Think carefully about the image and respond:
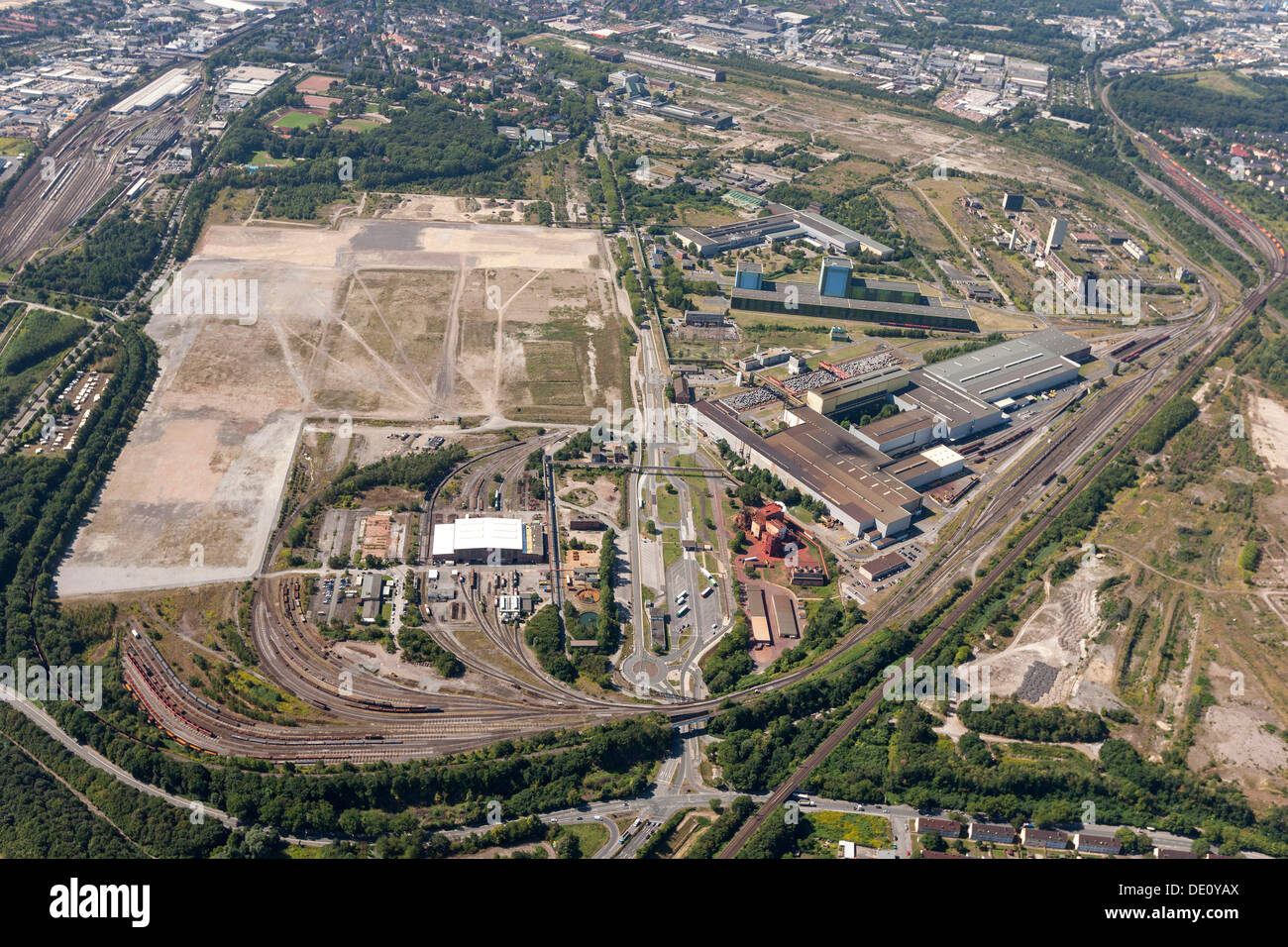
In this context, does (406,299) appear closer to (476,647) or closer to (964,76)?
(476,647)

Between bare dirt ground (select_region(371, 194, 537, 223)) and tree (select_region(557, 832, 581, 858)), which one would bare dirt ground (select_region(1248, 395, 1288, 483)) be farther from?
bare dirt ground (select_region(371, 194, 537, 223))

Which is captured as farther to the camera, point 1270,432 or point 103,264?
point 103,264

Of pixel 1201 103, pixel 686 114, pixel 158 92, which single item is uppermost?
pixel 158 92

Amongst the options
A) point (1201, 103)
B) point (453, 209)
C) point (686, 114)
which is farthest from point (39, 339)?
point (1201, 103)

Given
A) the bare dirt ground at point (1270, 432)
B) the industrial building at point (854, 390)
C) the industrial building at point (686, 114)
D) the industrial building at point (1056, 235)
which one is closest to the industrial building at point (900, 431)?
the industrial building at point (854, 390)

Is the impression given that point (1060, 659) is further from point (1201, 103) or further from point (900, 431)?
point (1201, 103)

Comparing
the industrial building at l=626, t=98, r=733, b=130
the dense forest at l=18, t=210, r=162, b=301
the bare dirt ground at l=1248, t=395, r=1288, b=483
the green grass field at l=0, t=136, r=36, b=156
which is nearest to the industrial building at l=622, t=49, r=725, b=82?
the industrial building at l=626, t=98, r=733, b=130

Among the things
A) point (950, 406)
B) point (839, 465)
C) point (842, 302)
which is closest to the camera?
point (839, 465)

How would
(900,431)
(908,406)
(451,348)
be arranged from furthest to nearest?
(451,348), (908,406), (900,431)

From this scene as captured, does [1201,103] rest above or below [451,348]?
above
